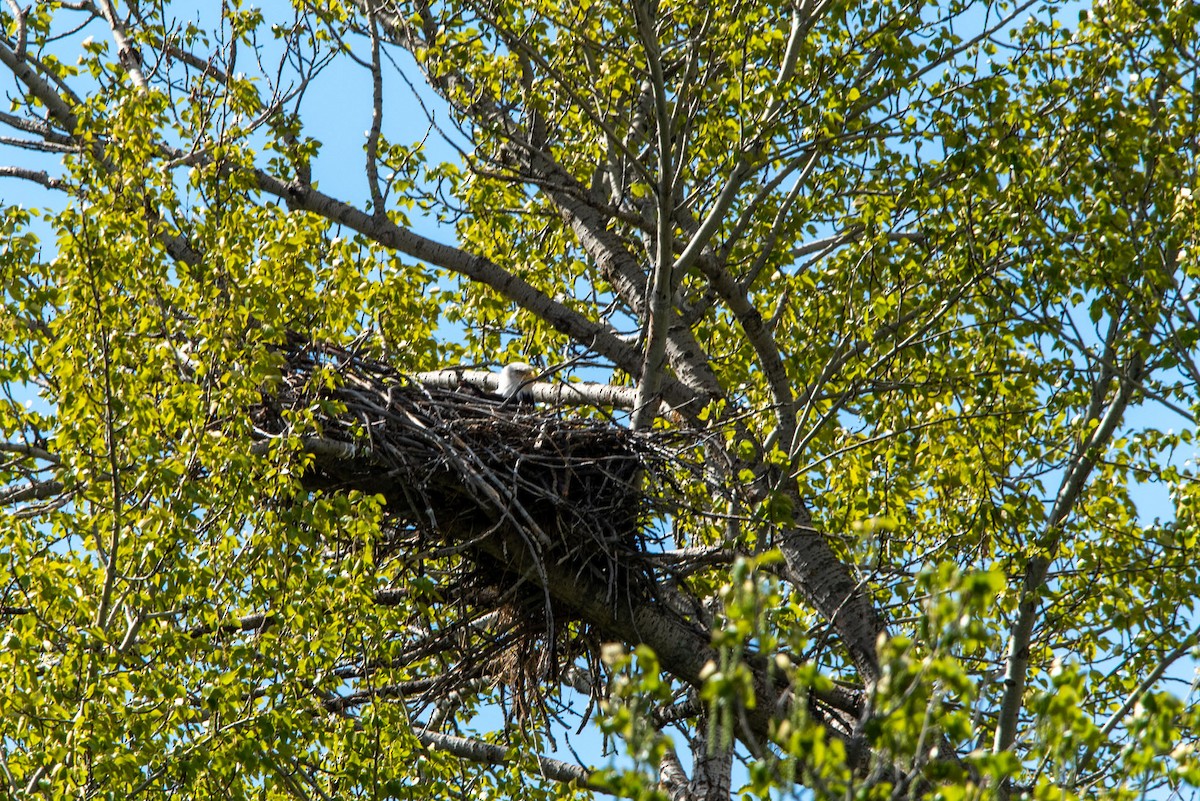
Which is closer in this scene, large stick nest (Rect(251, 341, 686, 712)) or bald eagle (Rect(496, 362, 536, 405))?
large stick nest (Rect(251, 341, 686, 712))

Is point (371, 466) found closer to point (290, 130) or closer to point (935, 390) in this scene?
point (290, 130)

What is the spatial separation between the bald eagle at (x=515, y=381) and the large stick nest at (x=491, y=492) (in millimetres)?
366

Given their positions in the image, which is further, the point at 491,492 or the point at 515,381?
the point at 515,381

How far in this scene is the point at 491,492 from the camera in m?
6.09

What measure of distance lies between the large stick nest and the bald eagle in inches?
14.4

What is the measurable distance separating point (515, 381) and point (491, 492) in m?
1.70

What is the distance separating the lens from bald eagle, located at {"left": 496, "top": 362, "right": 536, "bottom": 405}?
7.67 meters

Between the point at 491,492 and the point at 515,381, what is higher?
the point at 515,381

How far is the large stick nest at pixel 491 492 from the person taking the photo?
20.7 ft

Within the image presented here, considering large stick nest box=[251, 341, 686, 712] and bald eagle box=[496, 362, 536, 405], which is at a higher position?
bald eagle box=[496, 362, 536, 405]

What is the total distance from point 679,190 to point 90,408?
13.8 feet

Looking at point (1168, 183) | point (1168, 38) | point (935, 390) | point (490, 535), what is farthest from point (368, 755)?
point (1168, 38)

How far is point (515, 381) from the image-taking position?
304 inches

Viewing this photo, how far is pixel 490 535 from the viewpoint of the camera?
6441mm
